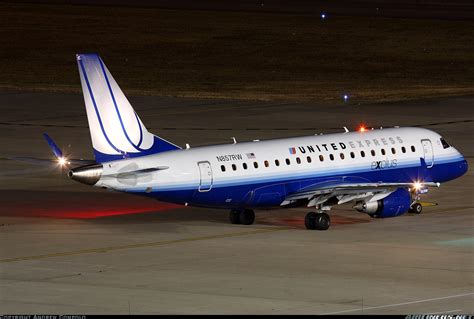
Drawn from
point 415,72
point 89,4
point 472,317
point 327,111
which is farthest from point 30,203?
point 89,4

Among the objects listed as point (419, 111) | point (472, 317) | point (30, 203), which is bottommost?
point (472, 317)

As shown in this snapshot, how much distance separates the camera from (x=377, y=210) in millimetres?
57562

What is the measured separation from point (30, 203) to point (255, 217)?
400 inches

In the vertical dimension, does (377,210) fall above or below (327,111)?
below

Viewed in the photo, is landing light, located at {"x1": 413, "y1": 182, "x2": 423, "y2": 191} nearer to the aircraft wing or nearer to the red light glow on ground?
the aircraft wing

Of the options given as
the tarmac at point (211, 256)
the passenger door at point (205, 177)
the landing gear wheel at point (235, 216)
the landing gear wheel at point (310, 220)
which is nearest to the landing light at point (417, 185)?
the tarmac at point (211, 256)

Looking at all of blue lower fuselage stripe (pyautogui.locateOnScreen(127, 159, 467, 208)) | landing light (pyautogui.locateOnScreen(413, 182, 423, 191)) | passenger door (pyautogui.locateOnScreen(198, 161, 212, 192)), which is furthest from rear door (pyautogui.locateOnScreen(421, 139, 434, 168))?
passenger door (pyautogui.locateOnScreen(198, 161, 212, 192))

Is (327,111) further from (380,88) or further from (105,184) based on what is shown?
(105,184)

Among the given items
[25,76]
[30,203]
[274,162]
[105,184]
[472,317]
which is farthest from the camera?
[25,76]

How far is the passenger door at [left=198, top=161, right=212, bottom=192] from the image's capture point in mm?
55906

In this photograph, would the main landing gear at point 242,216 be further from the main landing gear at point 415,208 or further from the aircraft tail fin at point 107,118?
the main landing gear at point 415,208

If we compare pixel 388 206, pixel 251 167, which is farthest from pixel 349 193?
pixel 251 167

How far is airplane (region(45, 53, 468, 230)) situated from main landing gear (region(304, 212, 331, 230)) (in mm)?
37

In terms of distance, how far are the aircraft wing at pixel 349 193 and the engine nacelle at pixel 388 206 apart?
8.6 inches
